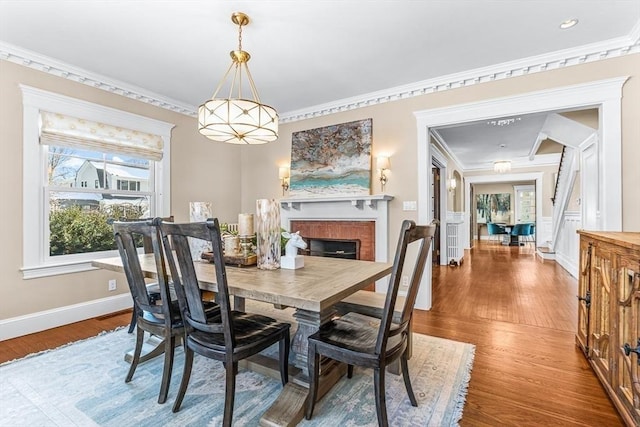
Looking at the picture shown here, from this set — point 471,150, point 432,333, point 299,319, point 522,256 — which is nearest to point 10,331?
point 299,319

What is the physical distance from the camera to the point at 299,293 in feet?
4.66

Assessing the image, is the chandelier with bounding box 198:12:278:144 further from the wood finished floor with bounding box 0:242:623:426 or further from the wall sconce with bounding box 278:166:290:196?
the wood finished floor with bounding box 0:242:623:426

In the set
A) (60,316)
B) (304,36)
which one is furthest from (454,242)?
(60,316)

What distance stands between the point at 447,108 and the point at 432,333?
2.39 m

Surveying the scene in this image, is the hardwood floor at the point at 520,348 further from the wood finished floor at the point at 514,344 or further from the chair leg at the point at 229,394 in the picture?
the chair leg at the point at 229,394

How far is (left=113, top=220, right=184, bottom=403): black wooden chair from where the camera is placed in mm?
1721

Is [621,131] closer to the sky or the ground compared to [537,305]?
closer to the sky

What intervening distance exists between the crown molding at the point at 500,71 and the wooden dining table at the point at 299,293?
94.0 inches

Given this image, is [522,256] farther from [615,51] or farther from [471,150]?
[615,51]

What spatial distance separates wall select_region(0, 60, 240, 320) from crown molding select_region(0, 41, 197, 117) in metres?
0.05

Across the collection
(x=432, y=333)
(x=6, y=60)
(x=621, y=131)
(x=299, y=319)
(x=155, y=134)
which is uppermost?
(x=6, y=60)

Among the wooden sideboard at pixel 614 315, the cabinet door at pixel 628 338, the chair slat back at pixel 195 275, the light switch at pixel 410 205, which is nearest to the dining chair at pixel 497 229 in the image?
the light switch at pixel 410 205

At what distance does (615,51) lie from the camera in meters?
2.65

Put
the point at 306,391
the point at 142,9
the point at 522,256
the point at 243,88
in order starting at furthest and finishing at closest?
the point at 522,256 < the point at 243,88 < the point at 142,9 < the point at 306,391
